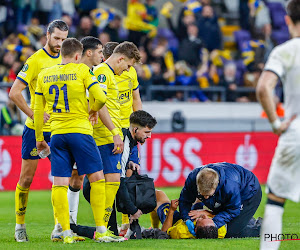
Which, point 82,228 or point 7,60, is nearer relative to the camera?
point 82,228

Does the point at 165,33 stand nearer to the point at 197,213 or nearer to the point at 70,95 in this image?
the point at 197,213

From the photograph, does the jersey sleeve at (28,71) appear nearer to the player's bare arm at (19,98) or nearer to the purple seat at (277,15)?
the player's bare arm at (19,98)

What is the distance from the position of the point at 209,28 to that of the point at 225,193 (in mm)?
12004

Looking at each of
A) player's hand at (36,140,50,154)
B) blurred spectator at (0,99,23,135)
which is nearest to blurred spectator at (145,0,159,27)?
blurred spectator at (0,99,23,135)

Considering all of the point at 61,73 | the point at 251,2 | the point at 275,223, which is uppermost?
the point at 251,2

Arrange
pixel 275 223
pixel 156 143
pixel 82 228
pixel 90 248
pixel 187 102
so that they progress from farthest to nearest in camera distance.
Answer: pixel 187 102 < pixel 156 143 < pixel 82 228 < pixel 90 248 < pixel 275 223

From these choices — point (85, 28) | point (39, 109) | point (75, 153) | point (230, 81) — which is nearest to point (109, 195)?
point (75, 153)

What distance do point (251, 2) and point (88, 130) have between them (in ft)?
48.2

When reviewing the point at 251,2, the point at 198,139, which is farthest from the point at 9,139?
the point at 251,2

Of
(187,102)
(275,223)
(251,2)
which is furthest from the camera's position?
(251,2)

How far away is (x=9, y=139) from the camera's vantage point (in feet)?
46.2

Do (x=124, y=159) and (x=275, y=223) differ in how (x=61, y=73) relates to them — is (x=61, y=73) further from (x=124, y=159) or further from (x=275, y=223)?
(x=275, y=223)

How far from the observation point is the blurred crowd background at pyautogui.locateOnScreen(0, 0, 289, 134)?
1631cm

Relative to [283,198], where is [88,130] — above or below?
above
